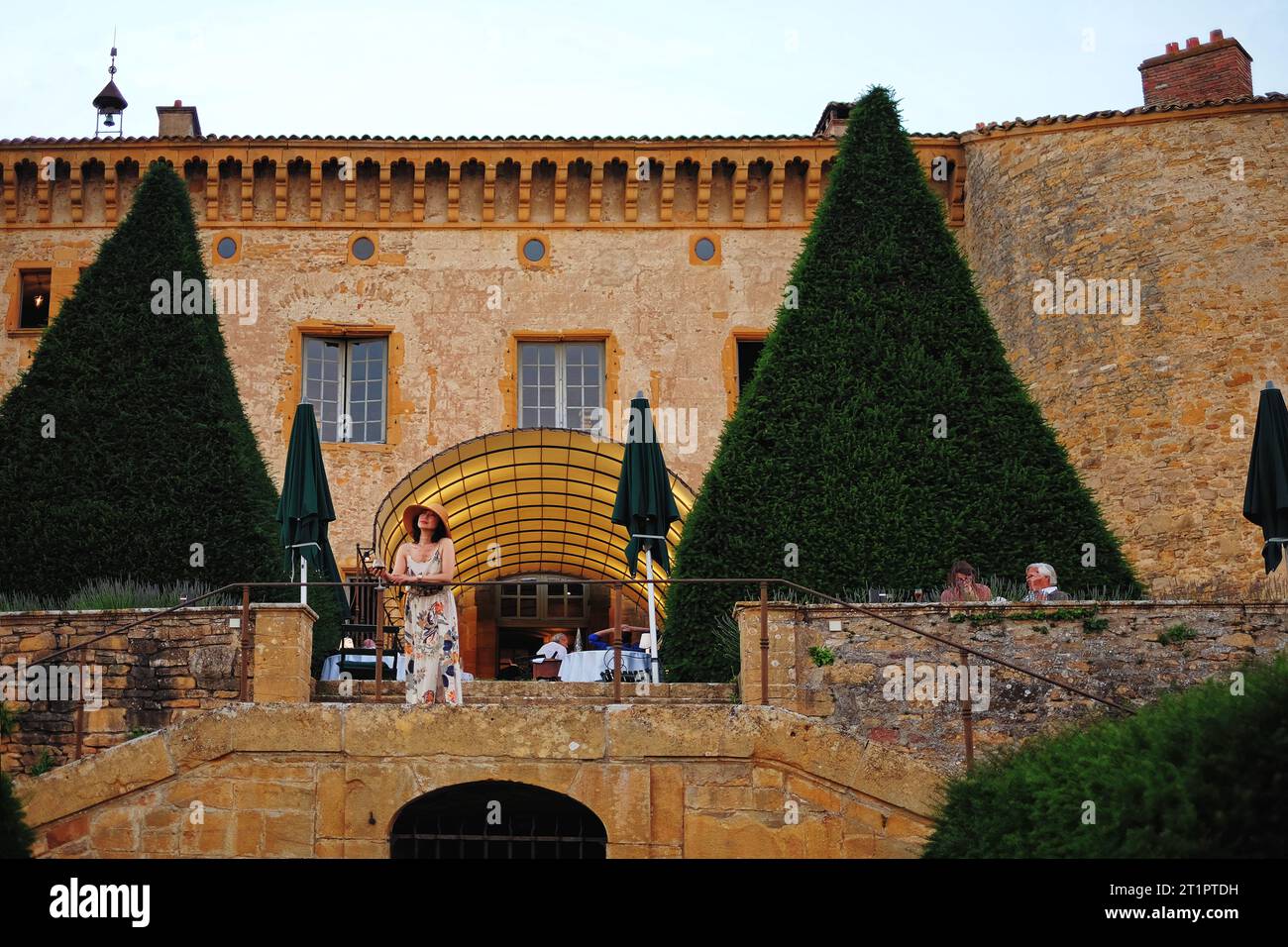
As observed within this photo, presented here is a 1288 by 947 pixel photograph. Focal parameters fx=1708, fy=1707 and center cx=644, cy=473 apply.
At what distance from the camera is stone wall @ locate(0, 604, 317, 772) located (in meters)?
14.2

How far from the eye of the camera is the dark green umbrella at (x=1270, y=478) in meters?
Answer: 15.6

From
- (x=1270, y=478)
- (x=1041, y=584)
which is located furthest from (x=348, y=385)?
(x=1270, y=478)

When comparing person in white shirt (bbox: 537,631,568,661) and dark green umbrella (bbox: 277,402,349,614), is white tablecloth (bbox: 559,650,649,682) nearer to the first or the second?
person in white shirt (bbox: 537,631,568,661)

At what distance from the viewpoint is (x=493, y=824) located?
1338 centimetres

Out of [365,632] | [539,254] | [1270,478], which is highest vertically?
[539,254]

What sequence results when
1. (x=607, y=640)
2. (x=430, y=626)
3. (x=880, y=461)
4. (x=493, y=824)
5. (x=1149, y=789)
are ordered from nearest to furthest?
(x=1149, y=789)
(x=430, y=626)
(x=493, y=824)
(x=880, y=461)
(x=607, y=640)

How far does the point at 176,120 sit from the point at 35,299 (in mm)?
3798

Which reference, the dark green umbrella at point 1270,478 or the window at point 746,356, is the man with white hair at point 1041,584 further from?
the window at point 746,356

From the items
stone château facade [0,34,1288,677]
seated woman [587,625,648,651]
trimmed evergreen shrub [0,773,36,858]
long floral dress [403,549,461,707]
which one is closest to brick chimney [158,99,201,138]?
stone château facade [0,34,1288,677]

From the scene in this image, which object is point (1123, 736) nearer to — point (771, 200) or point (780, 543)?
point (780, 543)

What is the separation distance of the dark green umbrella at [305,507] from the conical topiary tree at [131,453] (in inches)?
15.0

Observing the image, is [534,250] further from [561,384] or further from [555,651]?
[555,651]

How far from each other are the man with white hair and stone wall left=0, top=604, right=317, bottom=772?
6.76 m
